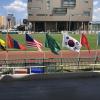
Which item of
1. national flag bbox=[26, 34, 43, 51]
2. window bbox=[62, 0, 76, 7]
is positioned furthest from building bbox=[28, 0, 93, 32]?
national flag bbox=[26, 34, 43, 51]

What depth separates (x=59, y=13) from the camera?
449ft

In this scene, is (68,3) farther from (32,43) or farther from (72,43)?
(72,43)

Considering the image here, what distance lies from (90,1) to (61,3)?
1226 cm

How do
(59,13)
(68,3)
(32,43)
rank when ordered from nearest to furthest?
(32,43) < (68,3) < (59,13)

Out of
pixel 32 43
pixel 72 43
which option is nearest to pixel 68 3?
pixel 32 43

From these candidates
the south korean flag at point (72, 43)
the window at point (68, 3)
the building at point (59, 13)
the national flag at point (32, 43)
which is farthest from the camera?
the window at point (68, 3)

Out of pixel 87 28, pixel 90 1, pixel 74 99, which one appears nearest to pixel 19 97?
pixel 74 99

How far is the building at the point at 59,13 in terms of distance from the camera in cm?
13288

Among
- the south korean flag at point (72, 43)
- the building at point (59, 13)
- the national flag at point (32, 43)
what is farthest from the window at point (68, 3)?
the south korean flag at point (72, 43)

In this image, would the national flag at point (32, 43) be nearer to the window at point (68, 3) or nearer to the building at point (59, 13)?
the building at point (59, 13)

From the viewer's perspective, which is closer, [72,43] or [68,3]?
[72,43]

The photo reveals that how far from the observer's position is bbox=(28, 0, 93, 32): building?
133 metres

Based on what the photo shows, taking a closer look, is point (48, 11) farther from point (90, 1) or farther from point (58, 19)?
point (90, 1)

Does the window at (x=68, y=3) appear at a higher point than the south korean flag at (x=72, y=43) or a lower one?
higher
